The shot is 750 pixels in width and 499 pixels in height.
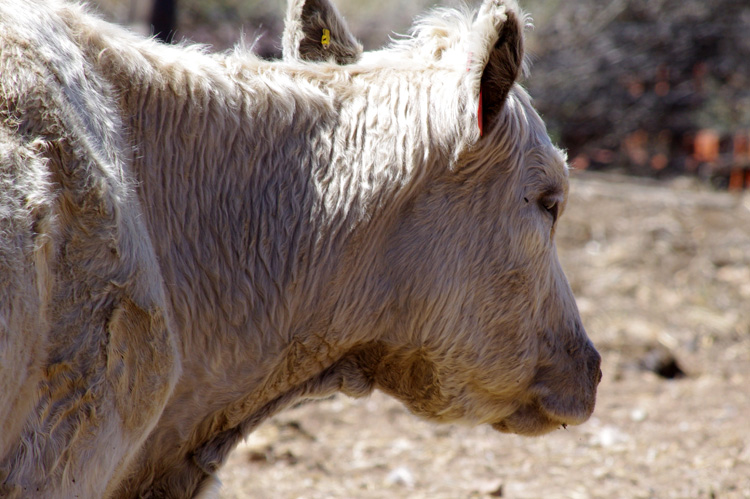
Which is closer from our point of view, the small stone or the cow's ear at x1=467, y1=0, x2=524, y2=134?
the cow's ear at x1=467, y1=0, x2=524, y2=134

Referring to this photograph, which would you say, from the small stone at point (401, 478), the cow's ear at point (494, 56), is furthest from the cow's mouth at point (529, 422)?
the small stone at point (401, 478)

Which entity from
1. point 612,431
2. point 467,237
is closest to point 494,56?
point 467,237

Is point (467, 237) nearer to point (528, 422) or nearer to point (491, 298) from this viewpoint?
point (491, 298)

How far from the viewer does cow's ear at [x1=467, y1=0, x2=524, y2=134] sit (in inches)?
84.4

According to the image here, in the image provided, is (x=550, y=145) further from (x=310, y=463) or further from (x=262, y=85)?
(x=310, y=463)

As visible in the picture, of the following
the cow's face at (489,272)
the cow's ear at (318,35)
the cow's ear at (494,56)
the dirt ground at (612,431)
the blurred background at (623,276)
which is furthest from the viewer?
the blurred background at (623,276)

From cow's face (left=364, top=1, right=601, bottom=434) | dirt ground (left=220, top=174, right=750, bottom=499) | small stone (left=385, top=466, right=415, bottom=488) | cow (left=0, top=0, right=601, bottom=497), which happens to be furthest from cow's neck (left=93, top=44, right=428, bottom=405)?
small stone (left=385, top=466, right=415, bottom=488)

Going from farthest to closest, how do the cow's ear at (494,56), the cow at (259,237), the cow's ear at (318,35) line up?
the cow's ear at (318,35) < the cow's ear at (494,56) < the cow at (259,237)

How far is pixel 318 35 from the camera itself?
2701mm

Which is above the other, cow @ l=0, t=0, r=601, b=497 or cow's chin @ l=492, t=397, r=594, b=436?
cow @ l=0, t=0, r=601, b=497

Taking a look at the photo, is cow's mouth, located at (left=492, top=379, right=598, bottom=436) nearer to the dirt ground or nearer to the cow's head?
the cow's head

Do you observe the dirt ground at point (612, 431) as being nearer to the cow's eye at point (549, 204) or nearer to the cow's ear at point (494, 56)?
the cow's eye at point (549, 204)

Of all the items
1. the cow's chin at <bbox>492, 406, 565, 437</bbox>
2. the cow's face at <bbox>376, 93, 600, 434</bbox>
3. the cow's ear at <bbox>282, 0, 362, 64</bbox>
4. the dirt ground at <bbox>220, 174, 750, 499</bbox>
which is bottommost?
the dirt ground at <bbox>220, 174, 750, 499</bbox>

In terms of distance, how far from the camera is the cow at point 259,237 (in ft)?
5.88
